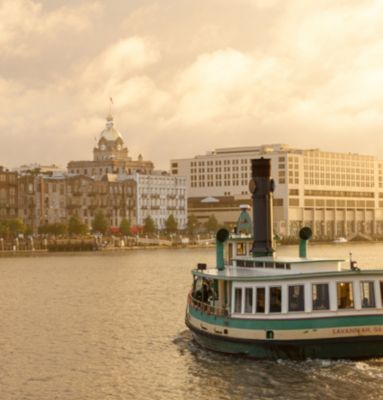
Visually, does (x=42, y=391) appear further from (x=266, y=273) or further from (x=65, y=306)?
(x=65, y=306)

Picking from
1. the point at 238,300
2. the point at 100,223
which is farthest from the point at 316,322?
the point at 100,223

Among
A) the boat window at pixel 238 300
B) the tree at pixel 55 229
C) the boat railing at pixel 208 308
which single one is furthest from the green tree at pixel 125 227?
the boat window at pixel 238 300

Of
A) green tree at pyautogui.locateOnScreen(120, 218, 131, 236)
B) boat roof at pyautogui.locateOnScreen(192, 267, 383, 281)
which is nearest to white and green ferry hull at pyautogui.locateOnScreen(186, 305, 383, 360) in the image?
boat roof at pyautogui.locateOnScreen(192, 267, 383, 281)

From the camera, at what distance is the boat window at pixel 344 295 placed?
3547 centimetres

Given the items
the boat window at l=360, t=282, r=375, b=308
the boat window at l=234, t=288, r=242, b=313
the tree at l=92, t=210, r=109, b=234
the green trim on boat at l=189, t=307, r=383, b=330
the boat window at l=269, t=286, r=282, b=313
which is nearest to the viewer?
the green trim on boat at l=189, t=307, r=383, b=330

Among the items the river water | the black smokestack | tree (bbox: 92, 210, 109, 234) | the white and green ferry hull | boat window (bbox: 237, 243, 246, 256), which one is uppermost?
tree (bbox: 92, 210, 109, 234)

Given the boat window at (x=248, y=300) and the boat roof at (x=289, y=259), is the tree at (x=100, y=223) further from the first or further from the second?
the boat window at (x=248, y=300)

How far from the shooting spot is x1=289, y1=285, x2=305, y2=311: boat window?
35.7 meters

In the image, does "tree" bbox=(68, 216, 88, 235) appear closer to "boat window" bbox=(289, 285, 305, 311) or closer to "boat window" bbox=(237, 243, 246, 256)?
"boat window" bbox=(237, 243, 246, 256)

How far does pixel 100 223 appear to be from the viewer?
607ft

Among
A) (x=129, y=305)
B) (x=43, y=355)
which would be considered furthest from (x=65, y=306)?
(x=43, y=355)

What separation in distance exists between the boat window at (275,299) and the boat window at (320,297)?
4.20 feet

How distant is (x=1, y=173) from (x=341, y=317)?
A: 512 feet

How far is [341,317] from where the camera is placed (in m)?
34.9
